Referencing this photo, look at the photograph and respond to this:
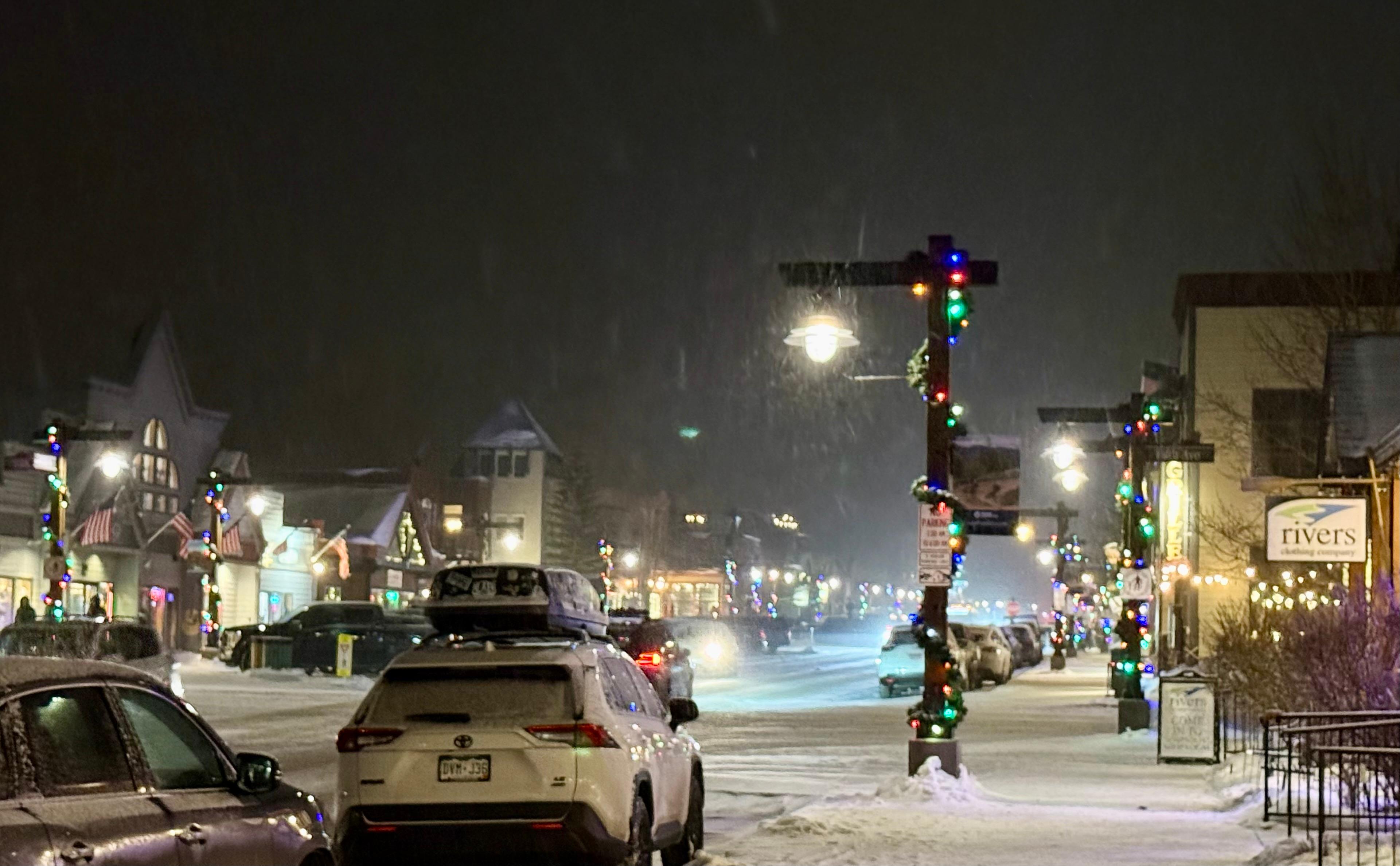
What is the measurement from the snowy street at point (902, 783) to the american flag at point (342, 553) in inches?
1182

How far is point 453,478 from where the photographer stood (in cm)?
10231

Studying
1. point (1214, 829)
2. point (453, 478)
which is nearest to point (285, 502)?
point (453, 478)

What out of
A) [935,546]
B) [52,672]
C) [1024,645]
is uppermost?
[935,546]

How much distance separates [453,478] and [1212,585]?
51.4 meters

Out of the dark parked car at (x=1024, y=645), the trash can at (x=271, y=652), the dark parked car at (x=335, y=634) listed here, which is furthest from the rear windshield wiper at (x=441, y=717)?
the dark parked car at (x=1024, y=645)

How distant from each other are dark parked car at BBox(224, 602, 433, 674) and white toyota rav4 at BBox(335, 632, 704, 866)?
31276 mm

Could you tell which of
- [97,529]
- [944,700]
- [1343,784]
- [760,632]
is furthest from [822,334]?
[760,632]

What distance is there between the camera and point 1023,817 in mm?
16516

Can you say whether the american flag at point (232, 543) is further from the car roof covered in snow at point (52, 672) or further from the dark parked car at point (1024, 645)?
the car roof covered in snow at point (52, 672)

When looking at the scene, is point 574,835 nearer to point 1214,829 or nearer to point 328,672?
point 1214,829

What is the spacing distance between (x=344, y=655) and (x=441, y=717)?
33.7 metres

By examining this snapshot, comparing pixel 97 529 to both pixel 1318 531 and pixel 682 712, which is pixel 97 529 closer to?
pixel 1318 531

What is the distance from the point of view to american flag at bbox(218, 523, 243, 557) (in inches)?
2419

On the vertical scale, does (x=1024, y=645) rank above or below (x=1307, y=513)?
below
